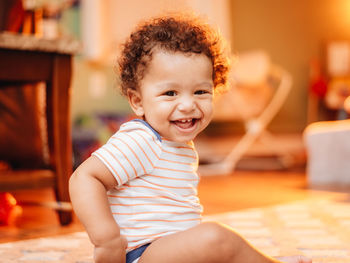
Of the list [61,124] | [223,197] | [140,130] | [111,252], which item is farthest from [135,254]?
[223,197]

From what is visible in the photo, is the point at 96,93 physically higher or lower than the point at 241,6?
lower

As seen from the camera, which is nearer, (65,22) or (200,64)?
(200,64)

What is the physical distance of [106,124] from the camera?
3482 mm

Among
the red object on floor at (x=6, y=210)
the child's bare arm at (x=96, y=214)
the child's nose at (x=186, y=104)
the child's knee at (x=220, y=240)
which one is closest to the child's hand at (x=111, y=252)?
the child's bare arm at (x=96, y=214)

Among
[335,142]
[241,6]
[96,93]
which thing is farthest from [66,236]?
[241,6]

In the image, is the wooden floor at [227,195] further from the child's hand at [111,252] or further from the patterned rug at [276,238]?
the child's hand at [111,252]

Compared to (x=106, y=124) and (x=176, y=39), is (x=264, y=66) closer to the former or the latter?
(x=106, y=124)

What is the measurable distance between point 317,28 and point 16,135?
3.57 meters

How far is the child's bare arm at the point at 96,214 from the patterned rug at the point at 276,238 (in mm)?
320

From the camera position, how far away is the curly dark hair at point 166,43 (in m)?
0.79

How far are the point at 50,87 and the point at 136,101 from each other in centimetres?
69

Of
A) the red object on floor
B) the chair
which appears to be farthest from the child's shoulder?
the chair

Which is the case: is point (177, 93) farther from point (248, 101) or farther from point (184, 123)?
point (248, 101)

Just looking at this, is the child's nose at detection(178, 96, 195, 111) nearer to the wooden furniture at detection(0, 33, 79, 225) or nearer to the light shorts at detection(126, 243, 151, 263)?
the light shorts at detection(126, 243, 151, 263)
